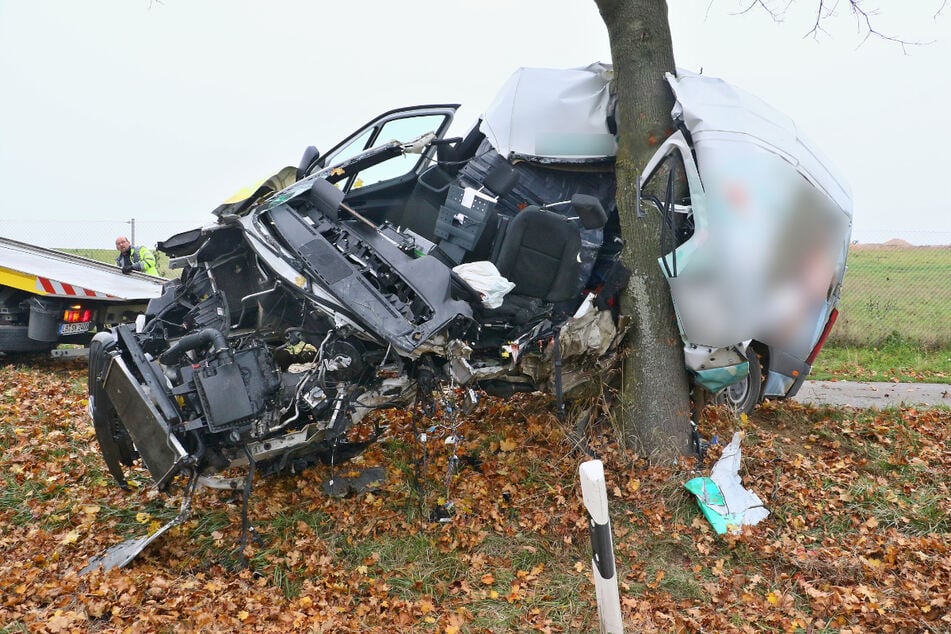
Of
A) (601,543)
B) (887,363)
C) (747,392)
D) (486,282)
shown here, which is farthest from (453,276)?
(887,363)

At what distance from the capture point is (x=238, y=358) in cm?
430

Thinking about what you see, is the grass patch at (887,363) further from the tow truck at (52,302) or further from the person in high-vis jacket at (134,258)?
the person in high-vis jacket at (134,258)

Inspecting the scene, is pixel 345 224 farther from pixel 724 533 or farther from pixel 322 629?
pixel 724 533

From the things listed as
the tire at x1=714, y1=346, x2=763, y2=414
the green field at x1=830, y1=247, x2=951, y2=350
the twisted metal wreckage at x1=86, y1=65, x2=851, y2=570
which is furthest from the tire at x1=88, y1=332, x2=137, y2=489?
the green field at x1=830, y1=247, x2=951, y2=350

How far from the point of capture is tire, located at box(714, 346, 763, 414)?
5820 mm

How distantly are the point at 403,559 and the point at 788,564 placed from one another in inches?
89.9

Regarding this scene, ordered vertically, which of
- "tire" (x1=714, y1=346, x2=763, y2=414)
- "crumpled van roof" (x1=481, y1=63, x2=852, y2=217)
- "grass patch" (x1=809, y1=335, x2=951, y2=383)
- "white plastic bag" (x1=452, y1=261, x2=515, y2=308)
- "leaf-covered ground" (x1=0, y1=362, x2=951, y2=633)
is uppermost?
"crumpled van roof" (x1=481, y1=63, x2=852, y2=217)

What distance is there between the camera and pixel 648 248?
16.3 feet

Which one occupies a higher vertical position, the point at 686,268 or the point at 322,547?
the point at 686,268

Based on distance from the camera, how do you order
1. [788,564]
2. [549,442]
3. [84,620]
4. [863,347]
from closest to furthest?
[84,620], [788,564], [549,442], [863,347]

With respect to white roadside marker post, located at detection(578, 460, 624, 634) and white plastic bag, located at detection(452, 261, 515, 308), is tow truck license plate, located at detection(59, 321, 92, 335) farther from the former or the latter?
white roadside marker post, located at detection(578, 460, 624, 634)

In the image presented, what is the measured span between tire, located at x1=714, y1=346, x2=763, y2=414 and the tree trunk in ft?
3.40

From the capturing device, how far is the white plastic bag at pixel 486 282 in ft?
15.2

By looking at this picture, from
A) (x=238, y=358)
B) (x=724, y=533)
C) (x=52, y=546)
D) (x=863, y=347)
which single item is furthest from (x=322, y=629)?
(x=863, y=347)
